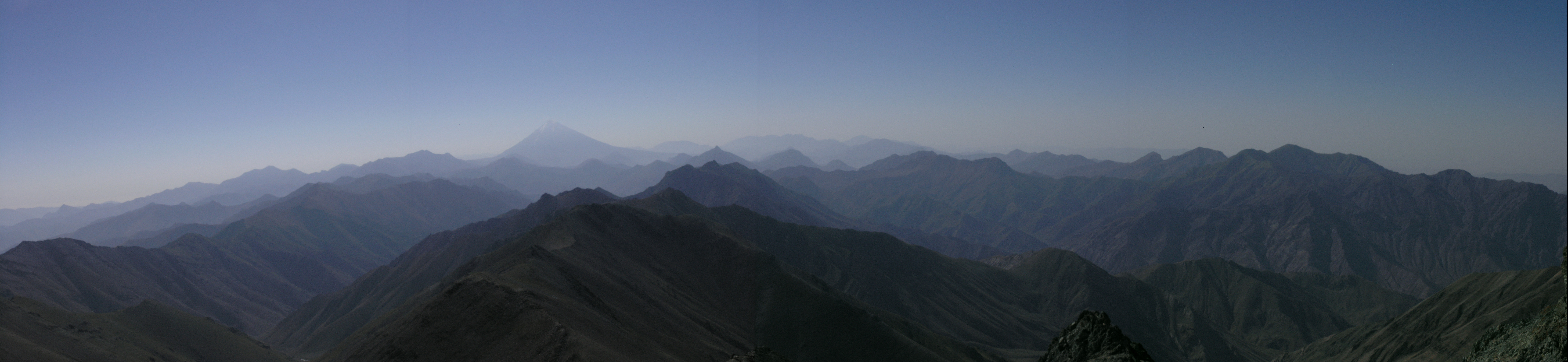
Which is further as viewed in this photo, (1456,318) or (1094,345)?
(1456,318)

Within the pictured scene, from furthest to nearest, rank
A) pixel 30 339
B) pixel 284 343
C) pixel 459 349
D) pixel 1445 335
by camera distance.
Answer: pixel 284 343 → pixel 1445 335 → pixel 30 339 → pixel 459 349

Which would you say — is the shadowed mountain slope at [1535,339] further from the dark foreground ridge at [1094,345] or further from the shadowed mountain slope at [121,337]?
the shadowed mountain slope at [121,337]

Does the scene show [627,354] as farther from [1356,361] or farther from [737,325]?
[1356,361]

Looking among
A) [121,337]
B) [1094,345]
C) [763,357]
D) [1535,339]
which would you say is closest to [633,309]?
[763,357]

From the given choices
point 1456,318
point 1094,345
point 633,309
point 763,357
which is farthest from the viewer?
point 1456,318

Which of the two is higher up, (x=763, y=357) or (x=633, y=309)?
(x=763, y=357)

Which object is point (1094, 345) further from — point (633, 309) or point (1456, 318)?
point (1456, 318)

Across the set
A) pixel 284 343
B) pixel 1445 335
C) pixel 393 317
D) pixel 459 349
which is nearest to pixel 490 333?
pixel 459 349
